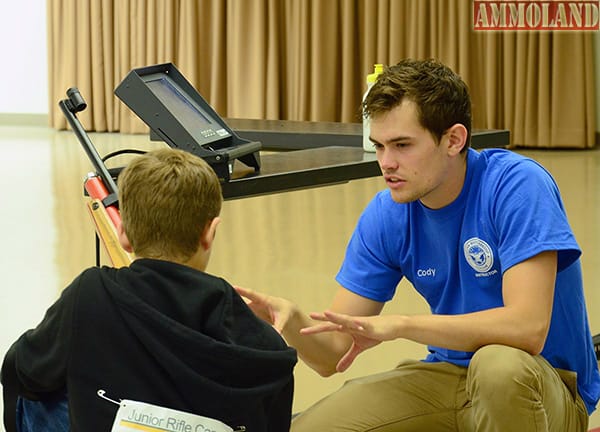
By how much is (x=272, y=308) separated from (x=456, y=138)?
452 mm

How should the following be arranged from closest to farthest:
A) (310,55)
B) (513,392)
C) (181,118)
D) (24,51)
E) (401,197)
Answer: (513,392)
(401,197)
(181,118)
(310,55)
(24,51)

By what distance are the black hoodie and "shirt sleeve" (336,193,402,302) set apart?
25.2 inches

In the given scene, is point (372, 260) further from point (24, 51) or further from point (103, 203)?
point (24, 51)

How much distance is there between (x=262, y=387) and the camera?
1463 mm

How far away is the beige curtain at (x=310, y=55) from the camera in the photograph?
6586 mm

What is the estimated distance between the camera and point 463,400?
6.43 feet

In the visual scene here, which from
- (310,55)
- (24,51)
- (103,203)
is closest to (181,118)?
(103,203)

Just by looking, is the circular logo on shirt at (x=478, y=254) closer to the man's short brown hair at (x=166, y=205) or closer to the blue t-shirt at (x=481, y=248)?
the blue t-shirt at (x=481, y=248)

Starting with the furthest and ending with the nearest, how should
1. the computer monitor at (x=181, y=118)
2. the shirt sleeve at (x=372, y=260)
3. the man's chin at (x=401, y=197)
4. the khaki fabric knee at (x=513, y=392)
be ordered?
1. the computer monitor at (x=181, y=118)
2. the shirt sleeve at (x=372, y=260)
3. the man's chin at (x=401, y=197)
4. the khaki fabric knee at (x=513, y=392)

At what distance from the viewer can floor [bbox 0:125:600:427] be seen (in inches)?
134

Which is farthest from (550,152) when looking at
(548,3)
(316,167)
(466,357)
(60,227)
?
(466,357)

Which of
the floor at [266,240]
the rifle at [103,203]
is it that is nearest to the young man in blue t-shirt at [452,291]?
the rifle at [103,203]

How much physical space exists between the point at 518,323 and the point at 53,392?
0.77 m

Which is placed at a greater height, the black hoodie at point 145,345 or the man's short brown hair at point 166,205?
the man's short brown hair at point 166,205
